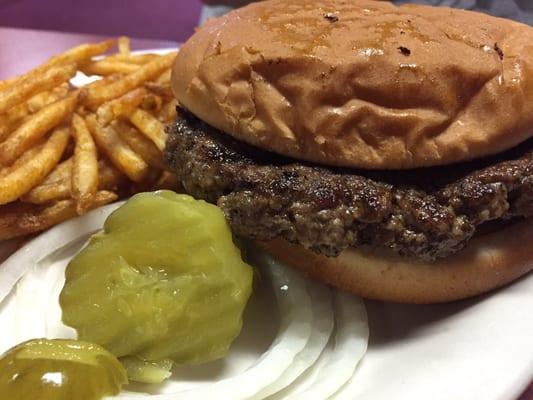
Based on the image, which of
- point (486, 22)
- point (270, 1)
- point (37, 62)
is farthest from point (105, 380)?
point (37, 62)

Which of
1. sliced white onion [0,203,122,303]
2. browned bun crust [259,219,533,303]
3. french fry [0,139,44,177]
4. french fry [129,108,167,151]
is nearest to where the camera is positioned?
browned bun crust [259,219,533,303]

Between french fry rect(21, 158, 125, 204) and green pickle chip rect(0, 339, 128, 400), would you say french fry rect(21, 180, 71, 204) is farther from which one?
green pickle chip rect(0, 339, 128, 400)

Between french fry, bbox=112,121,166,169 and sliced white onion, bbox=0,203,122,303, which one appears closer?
sliced white onion, bbox=0,203,122,303

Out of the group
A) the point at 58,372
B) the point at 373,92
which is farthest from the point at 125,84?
the point at 58,372

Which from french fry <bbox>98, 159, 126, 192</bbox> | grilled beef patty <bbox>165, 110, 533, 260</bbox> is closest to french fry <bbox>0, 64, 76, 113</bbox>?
french fry <bbox>98, 159, 126, 192</bbox>

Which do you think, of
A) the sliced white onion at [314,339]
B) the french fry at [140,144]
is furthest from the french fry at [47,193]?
the sliced white onion at [314,339]

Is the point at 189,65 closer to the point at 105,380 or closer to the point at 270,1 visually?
the point at 270,1
